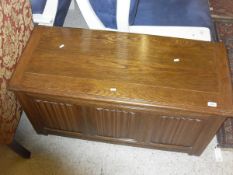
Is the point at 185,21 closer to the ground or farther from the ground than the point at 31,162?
farther from the ground

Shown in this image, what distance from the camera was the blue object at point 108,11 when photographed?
4.23ft

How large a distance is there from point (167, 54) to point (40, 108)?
0.62m

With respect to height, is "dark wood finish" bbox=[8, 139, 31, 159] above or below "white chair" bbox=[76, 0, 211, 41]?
below

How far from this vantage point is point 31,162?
4.66 feet

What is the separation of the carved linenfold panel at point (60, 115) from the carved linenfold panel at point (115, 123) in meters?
0.09

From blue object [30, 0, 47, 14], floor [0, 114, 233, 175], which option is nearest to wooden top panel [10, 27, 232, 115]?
blue object [30, 0, 47, 14]

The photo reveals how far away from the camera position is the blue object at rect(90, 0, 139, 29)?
1.29 meters

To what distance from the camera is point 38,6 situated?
146cm

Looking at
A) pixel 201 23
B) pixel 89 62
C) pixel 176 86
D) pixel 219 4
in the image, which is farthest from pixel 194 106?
pixel 219 4

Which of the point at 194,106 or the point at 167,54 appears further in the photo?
the point at 167,54

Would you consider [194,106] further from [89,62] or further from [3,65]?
[3,65]

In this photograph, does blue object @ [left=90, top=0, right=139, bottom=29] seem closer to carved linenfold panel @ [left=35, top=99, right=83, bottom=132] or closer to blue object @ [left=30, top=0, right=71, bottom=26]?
blue object @ [left=30, top=0, right=71, bottom=26]

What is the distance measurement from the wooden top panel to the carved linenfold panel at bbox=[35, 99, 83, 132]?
0.12 m

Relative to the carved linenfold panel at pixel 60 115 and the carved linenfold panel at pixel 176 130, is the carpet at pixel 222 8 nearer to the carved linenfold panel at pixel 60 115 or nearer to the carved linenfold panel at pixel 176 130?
the carved linenfold panel at pixel 176 130
